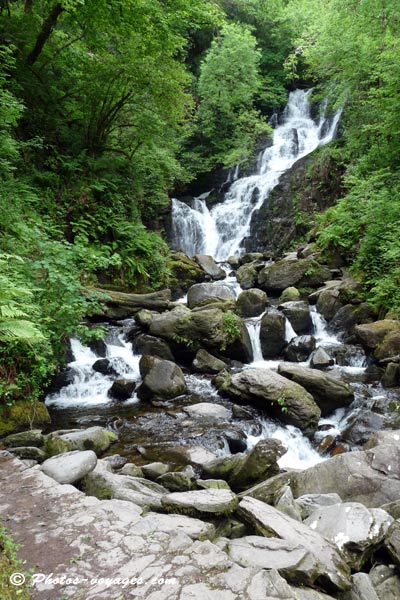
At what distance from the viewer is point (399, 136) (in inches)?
488

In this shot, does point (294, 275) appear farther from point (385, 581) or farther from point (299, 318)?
point (385, 581)

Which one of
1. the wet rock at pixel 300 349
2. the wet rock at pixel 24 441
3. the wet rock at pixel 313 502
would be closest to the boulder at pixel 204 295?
the wet rock at pixel 300 349

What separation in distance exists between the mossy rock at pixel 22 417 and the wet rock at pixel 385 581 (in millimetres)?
5138

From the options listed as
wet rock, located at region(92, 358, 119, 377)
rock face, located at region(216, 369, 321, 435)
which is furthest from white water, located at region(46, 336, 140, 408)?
rock face, located at region(216, 369, 321, 435)

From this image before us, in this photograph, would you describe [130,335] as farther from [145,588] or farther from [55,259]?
[145,588]

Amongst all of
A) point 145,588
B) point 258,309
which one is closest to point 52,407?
point 145,588

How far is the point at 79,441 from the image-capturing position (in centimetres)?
538

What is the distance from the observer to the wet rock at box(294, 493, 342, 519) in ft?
12.9

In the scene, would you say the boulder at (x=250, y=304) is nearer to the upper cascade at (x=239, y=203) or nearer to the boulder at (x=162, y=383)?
the boulder at (x=162, y=383)

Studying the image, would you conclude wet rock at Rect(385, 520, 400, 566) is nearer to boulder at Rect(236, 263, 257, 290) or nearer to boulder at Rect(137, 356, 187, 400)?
boulder at Rect(137, 356, 187, 400)

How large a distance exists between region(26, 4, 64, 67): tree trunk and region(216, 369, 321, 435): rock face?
10265 millimetres

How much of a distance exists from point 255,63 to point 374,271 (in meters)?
22.2

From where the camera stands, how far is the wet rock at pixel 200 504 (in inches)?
138

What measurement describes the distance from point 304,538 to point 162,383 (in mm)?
5320
